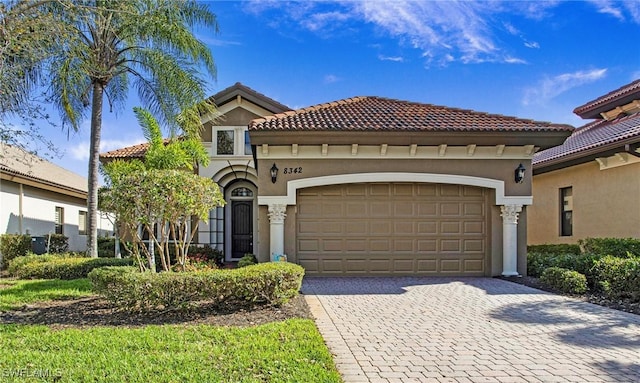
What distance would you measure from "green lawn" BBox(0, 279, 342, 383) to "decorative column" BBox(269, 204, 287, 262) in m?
4.40

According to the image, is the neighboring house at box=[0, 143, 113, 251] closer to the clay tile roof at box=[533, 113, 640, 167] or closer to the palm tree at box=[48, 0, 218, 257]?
the palm tree at box=[48, 0, 218, 257]

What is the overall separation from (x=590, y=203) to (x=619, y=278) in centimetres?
563

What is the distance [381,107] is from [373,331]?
775 centimetres

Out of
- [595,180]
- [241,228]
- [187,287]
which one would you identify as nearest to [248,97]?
[241,228]

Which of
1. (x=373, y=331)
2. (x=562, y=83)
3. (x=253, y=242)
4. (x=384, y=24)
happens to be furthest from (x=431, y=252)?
(x=562, y=83)

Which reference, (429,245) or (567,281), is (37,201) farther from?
(567,281)

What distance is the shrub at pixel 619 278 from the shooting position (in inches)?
307

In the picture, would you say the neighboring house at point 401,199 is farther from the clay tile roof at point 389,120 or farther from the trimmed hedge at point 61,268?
the trimmed hedge at point 61,268

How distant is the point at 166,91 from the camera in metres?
12.2

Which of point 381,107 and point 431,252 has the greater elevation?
point 381,107

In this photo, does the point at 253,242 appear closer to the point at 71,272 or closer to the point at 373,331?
the point at 71,272

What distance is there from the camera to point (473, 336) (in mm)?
5434

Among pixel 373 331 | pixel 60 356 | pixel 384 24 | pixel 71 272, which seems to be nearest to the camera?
pixel 60 356

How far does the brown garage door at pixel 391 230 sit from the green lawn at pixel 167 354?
16.7 feet
